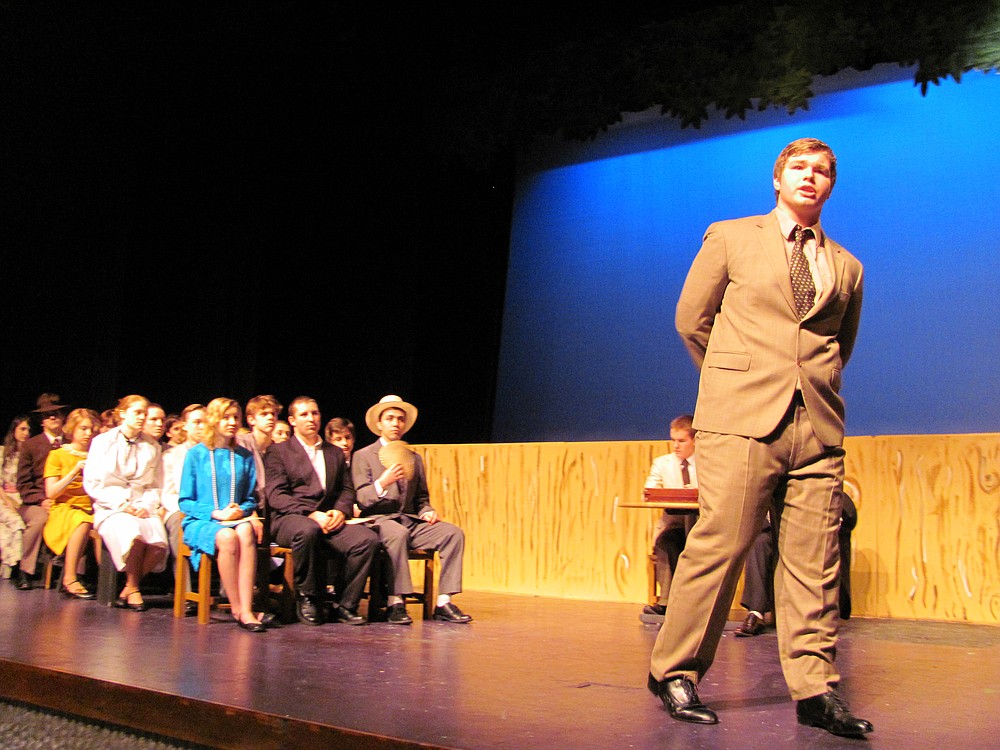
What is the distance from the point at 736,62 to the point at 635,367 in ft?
6.65

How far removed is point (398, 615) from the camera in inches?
180

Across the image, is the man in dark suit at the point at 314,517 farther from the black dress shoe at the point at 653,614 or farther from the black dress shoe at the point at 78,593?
the black dress shoe at the point at 78,593

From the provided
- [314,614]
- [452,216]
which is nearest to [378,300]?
[452,216]

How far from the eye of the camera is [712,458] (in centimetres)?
240

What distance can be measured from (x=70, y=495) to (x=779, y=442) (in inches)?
185

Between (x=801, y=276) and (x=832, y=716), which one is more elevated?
(x=801, y=276)

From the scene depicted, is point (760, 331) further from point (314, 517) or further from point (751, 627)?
point (314, 517)

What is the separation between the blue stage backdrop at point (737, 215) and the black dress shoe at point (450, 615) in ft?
8.29

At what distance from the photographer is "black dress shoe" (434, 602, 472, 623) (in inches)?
182

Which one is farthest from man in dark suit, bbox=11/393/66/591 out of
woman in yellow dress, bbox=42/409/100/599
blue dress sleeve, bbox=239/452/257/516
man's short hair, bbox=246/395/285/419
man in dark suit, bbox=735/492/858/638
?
man in dark suit, bbox=735/492/858/638

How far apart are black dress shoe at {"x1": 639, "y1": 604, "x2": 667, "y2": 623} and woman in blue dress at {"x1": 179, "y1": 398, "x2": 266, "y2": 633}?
1.73 metres

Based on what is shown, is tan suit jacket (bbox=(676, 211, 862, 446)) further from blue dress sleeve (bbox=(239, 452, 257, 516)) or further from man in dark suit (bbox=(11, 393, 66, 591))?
man in dark suit (bbox=(11, 393, 66, 591))

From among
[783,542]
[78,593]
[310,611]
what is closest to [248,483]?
[310,611]

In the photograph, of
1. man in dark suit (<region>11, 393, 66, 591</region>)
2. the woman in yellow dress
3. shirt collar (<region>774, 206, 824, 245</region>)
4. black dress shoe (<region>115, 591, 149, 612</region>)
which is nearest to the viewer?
shirt collar (<region>774, 206, 824, 245</region>)
